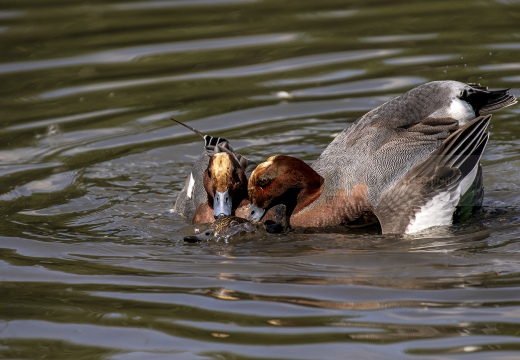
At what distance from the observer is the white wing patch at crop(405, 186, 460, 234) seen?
752 cm

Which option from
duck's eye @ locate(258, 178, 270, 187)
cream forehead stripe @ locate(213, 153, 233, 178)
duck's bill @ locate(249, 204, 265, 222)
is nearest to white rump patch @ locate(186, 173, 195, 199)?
cream forehead stripe @ locate(213, 153, 233, 178)

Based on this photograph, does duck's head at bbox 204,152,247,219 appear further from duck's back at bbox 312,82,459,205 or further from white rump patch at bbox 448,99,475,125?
white rump patch at bbox 448,99,475,125

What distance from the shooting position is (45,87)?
454 inches

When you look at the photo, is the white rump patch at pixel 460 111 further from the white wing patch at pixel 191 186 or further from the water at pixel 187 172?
the white wing patch at pixel 191 186

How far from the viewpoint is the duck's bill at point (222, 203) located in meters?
7.94

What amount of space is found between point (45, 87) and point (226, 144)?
3538 millimetres

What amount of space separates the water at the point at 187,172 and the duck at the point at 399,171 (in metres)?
0.20

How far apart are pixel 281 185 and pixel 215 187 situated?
1.81ft

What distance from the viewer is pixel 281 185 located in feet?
25.9

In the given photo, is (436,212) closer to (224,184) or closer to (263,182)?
(263,182)

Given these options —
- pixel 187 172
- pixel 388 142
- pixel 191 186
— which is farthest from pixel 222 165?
pixel 187 172

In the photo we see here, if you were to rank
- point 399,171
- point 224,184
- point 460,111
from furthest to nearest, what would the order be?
point 460,111 < point 224,184 < point 399,171

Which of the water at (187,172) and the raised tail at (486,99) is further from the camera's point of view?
the raised tail at (486,99)

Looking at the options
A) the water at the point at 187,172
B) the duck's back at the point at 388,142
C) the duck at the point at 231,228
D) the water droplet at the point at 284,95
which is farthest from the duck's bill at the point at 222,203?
the water droplet at the point at 284,95
